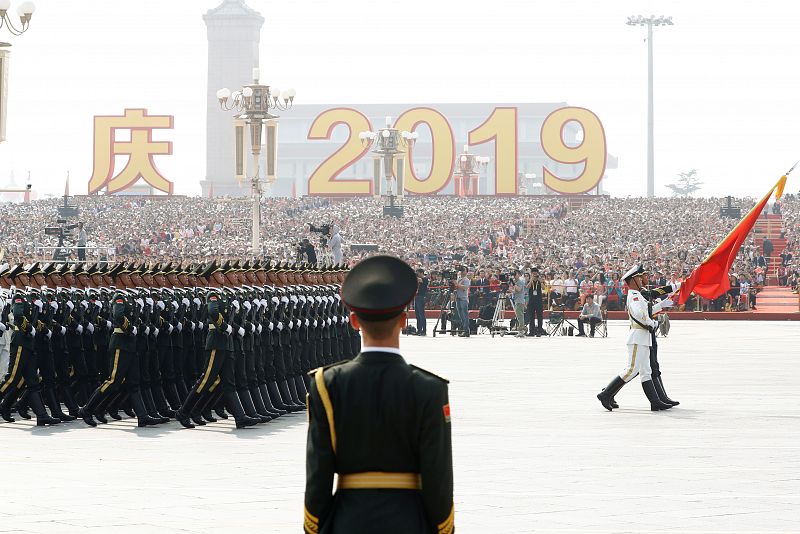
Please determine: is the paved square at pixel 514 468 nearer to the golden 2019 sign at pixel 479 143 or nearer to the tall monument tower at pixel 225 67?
the golden 2019 sign at pixel 479 143

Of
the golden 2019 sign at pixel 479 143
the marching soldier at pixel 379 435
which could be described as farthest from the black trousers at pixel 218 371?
the golden 2019 sign at pixel 479 143

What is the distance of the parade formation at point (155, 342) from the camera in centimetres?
1366

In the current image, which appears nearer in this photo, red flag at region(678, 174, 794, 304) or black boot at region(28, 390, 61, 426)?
black boot at region(28, 390, 61, 426)

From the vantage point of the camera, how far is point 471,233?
5503 cm

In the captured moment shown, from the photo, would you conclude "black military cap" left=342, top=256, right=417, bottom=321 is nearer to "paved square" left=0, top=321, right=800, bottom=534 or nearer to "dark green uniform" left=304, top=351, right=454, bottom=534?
"dark green uniform" left=304, top=351, right=454, bottom=534

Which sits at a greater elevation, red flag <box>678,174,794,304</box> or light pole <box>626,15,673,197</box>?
light pole <box>626,15,673,197</box>

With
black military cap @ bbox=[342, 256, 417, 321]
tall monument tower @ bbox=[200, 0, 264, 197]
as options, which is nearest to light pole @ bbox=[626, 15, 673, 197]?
tall monument tower @ bbox=[200, 0, 264, 197]

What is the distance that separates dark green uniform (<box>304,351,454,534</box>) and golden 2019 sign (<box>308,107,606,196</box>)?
6344 centimetres

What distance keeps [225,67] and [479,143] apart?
40.9 m

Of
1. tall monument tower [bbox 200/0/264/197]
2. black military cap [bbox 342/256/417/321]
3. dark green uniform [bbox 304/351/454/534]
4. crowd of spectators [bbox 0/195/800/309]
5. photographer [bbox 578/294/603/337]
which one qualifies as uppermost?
tall monument tower [bbox 200/0/264/197]

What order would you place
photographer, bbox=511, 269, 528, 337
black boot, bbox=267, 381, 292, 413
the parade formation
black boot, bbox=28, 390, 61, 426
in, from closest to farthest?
the parade formation < black boot, bbox=28, 390, 61, 426 < black boot, bbox=267, 381, 292, 413 < photographer, bbox=511, 269, 528, 337

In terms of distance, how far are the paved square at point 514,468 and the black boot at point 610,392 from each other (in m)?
0.21

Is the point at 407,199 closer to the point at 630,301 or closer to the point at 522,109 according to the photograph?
the point at 630,301

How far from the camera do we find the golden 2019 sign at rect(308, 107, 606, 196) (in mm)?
68125
